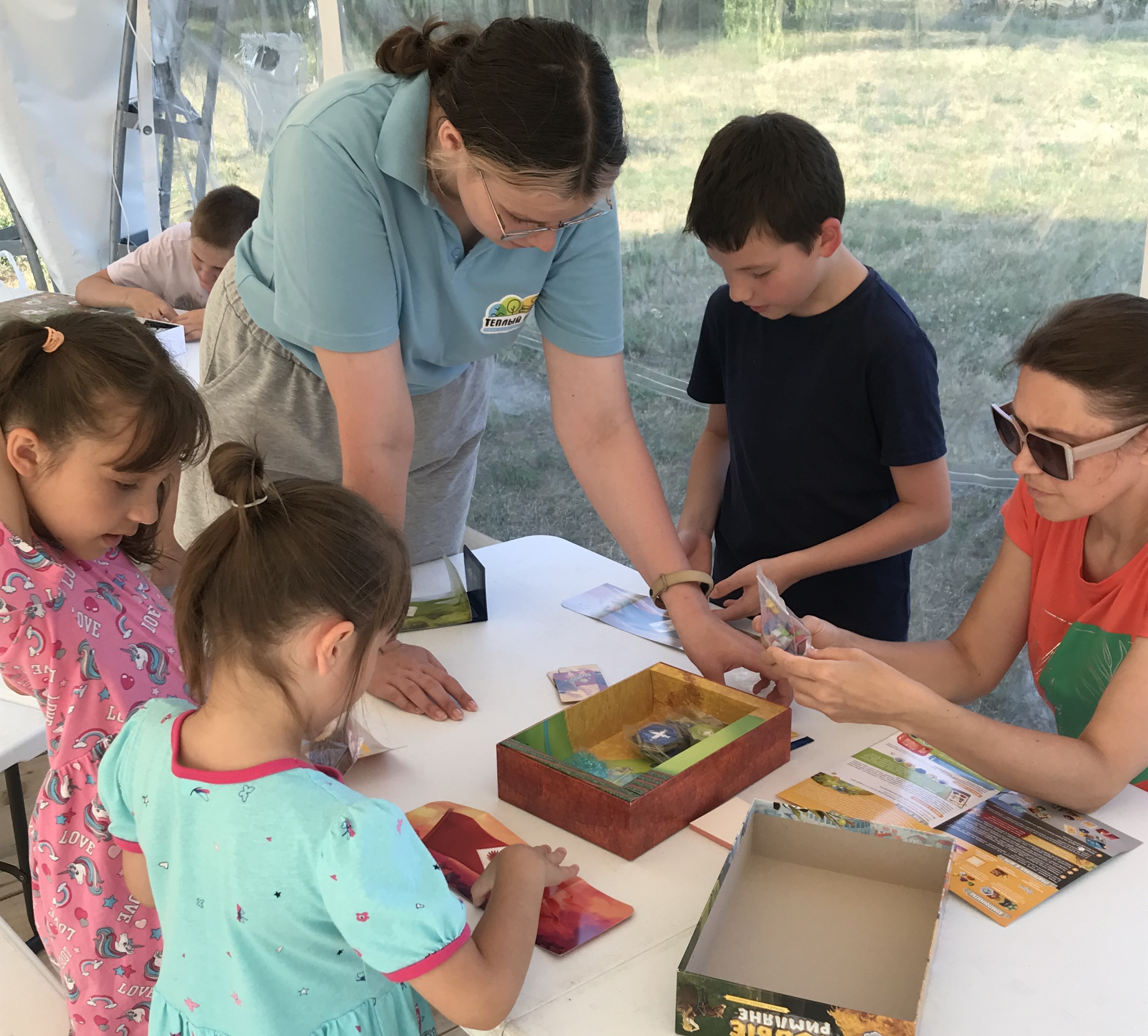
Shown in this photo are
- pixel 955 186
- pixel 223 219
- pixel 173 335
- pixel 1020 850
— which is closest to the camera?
pixel 1020 850

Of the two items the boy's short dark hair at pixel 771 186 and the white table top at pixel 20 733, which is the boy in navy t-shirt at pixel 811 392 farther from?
the white table top at pixel 20 733

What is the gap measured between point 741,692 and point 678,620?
30 centimetres

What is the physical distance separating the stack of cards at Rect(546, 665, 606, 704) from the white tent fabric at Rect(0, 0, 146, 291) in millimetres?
4912

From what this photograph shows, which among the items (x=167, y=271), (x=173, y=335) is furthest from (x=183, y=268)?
(x=173, y=335)

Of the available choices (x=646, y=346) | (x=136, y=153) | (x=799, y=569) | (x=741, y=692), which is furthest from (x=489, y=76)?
(x=136, y=153)

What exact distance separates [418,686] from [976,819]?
0.85m

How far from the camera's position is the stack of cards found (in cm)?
178

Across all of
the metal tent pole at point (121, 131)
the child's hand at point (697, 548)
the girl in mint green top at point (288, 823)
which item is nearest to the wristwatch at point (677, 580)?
the child's hand at point (697, 548)

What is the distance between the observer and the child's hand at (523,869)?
1271mm

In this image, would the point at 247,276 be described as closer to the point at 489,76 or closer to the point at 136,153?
the point at 489,76

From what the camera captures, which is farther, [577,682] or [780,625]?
[577,682]

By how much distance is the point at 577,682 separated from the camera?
1819 millimetres

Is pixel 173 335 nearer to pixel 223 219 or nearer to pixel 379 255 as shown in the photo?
pixel 223 219

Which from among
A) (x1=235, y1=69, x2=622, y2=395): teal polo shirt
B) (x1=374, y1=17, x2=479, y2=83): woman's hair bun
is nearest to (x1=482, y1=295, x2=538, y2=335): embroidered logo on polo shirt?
(x1=235, y1=69, x2=622, y2=395): teal polo shirt
